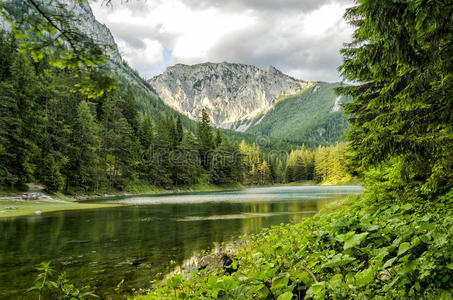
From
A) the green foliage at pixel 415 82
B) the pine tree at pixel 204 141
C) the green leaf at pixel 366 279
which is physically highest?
the pine tree at pixel 204 141

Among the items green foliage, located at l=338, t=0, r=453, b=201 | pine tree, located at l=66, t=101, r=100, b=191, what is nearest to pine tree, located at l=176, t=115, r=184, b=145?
pine tree, located at l=66, t=101, r=100, b=191

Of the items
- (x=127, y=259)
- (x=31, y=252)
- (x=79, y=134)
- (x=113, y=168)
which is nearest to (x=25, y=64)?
(x=79, y=134)

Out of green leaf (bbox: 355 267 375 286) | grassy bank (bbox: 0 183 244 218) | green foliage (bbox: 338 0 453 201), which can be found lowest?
grassy bank (bbox: 0 183 244 218)

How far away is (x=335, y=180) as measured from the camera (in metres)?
94.4

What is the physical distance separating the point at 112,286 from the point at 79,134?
4326 cm

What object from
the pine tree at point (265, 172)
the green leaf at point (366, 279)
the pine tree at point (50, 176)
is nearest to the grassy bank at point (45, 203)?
the pine tree at point (50, 176)

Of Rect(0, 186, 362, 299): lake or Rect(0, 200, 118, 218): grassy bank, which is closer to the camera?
Rect(0, 186, 362, 299): lake

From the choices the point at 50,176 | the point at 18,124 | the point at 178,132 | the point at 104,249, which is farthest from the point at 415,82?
the point at 178,132

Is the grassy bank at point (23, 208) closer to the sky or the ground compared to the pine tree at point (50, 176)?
closer to the ground

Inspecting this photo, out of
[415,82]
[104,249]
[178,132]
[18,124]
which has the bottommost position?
[104,249]

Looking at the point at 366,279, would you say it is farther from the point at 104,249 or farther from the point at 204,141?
the point at 204,141

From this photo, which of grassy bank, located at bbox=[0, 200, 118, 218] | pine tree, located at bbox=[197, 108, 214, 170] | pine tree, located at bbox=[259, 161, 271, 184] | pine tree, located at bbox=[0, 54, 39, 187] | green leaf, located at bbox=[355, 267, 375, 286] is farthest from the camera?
pine tree, located at bbox=[259, 161, 271, 184]

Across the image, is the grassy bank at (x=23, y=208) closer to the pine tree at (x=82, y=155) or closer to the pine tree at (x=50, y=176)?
the pine tree at (x=50, y=176)

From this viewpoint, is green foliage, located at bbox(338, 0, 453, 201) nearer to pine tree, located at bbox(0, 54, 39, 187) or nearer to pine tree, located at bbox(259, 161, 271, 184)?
pine tree, located at bbox(0, 54, 39, 187)
